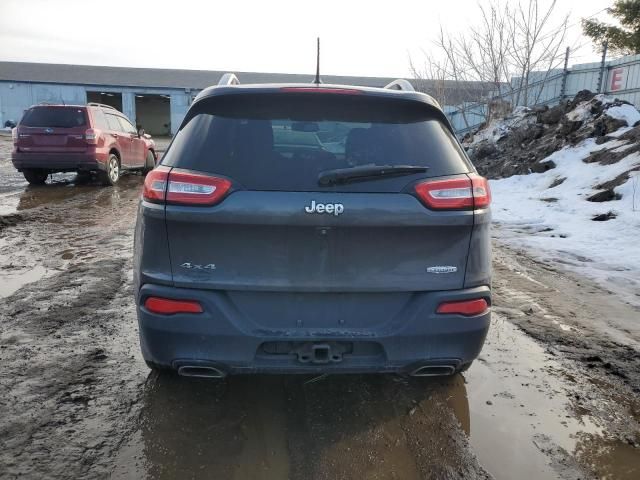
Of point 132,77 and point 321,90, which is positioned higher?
point 132,77

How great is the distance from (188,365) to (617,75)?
17928mm

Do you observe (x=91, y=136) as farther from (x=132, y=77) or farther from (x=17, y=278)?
(x=132, y=77)

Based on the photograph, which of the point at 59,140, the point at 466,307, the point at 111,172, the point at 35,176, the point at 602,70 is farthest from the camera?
the point at 602,70

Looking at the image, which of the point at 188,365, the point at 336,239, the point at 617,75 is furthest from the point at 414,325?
the point at 617,75

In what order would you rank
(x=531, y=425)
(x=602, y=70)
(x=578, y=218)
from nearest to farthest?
(x=531, y=425) < (x=578, y=218) < (x=602, y=70)

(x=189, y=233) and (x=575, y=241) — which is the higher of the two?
(x=189, y=233)

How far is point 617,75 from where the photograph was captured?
16.0 m

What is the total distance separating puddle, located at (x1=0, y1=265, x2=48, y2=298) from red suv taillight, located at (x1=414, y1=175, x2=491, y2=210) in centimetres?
416

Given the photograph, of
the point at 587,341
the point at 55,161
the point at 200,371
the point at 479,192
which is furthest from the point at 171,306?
the point at 55,161

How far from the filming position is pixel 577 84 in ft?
60.4

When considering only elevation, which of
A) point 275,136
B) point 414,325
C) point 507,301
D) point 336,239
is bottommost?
point 507,301

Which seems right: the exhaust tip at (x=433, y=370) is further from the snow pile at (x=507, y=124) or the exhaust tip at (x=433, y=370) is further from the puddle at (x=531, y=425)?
the snow pile at (x=507, y=124)

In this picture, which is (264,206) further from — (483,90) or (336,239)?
(483,90)

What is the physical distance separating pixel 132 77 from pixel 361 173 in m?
49.9
